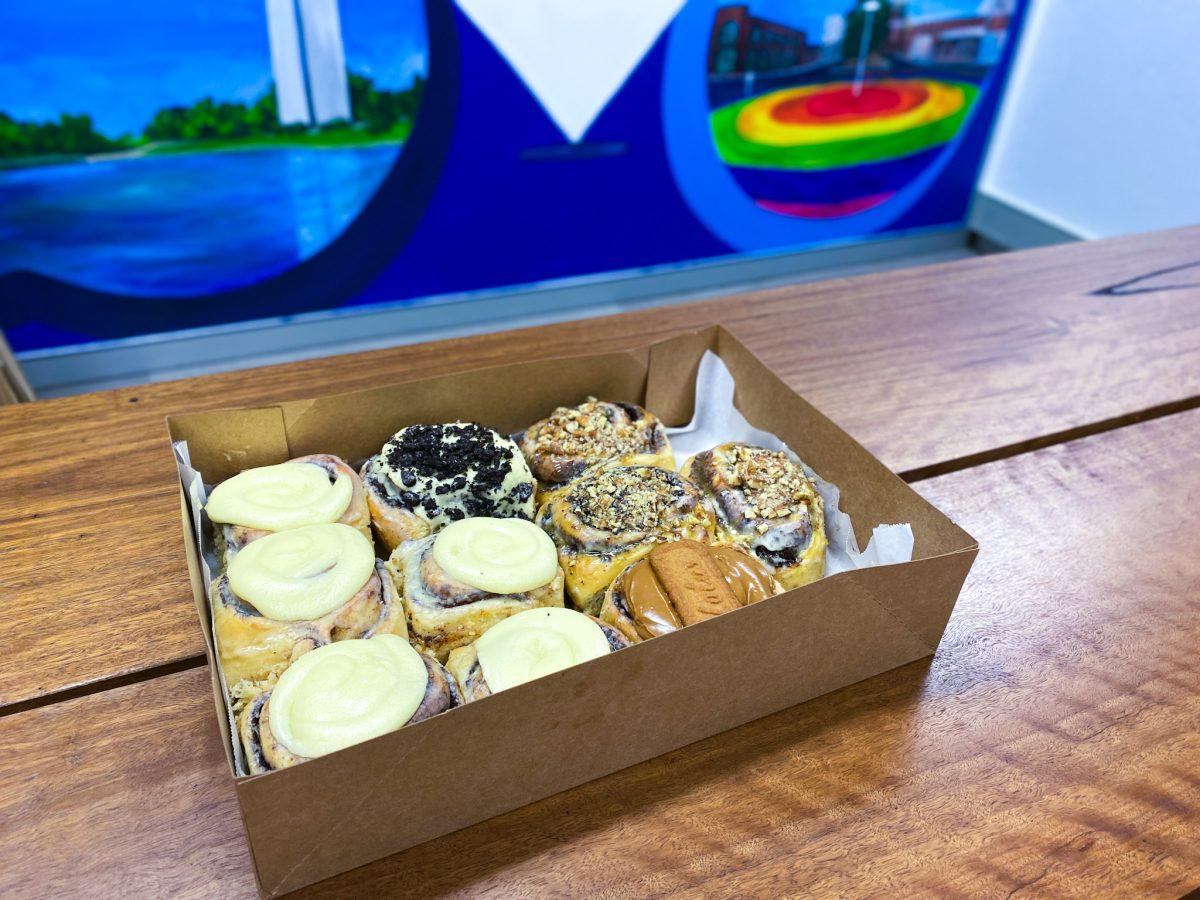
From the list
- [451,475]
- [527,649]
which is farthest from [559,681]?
[451,475]

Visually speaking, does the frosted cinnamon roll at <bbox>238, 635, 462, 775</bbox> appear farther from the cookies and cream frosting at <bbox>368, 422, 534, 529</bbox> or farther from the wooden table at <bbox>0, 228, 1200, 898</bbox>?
the cookies and cream frosting at <bbox>368, 422, 534, 529</bbox>

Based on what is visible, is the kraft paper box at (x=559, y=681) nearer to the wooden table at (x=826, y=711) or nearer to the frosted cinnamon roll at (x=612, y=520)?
the wooden table at (x=826, y=711)

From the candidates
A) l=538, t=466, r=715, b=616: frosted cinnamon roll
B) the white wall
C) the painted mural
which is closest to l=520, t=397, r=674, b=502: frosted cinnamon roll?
l=538, t=466, r=715, b=616: frosted cinnamon roll

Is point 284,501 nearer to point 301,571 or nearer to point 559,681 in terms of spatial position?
point 301,571

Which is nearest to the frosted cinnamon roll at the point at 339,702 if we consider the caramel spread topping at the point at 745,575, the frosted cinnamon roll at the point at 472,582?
the frosted cinnamon roll at the point at 472,582

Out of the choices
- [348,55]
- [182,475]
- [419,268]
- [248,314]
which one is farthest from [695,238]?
[182,475]
